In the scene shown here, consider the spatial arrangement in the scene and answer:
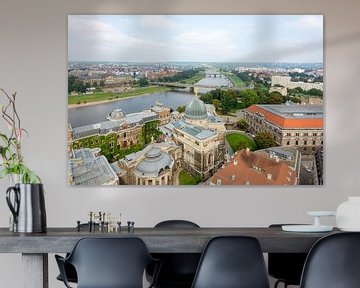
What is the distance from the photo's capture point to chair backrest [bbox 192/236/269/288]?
3.95 m

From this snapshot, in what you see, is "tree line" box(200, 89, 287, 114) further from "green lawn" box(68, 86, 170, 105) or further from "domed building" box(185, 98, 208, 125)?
"green lawn" box(68, 86, 170, 105)

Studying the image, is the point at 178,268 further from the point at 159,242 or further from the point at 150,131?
the point at 150,131

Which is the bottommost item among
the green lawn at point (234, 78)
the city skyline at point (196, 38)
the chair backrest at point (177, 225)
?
the chair backrest at point (177, 225)

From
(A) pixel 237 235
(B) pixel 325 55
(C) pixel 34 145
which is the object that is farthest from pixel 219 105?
(A) pixel 237 235

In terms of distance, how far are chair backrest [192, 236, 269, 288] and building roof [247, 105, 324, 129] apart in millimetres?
2501

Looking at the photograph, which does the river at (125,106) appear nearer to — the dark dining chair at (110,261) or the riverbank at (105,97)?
the riverbank at (105,97)

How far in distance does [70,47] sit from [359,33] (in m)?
2.34

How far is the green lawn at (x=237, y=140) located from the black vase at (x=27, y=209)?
243cm

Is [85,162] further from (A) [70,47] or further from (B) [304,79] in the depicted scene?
(B) [304,79]

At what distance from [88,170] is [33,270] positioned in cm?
230

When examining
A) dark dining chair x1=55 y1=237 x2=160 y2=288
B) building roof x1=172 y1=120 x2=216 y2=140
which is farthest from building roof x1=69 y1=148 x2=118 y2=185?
dark dining chair x1=55 y1=237 x2=160 y2=288

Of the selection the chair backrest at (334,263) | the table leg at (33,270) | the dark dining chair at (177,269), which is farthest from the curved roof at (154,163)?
the chair backrest at (334,263)

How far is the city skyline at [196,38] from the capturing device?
630cm

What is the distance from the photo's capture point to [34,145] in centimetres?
628
